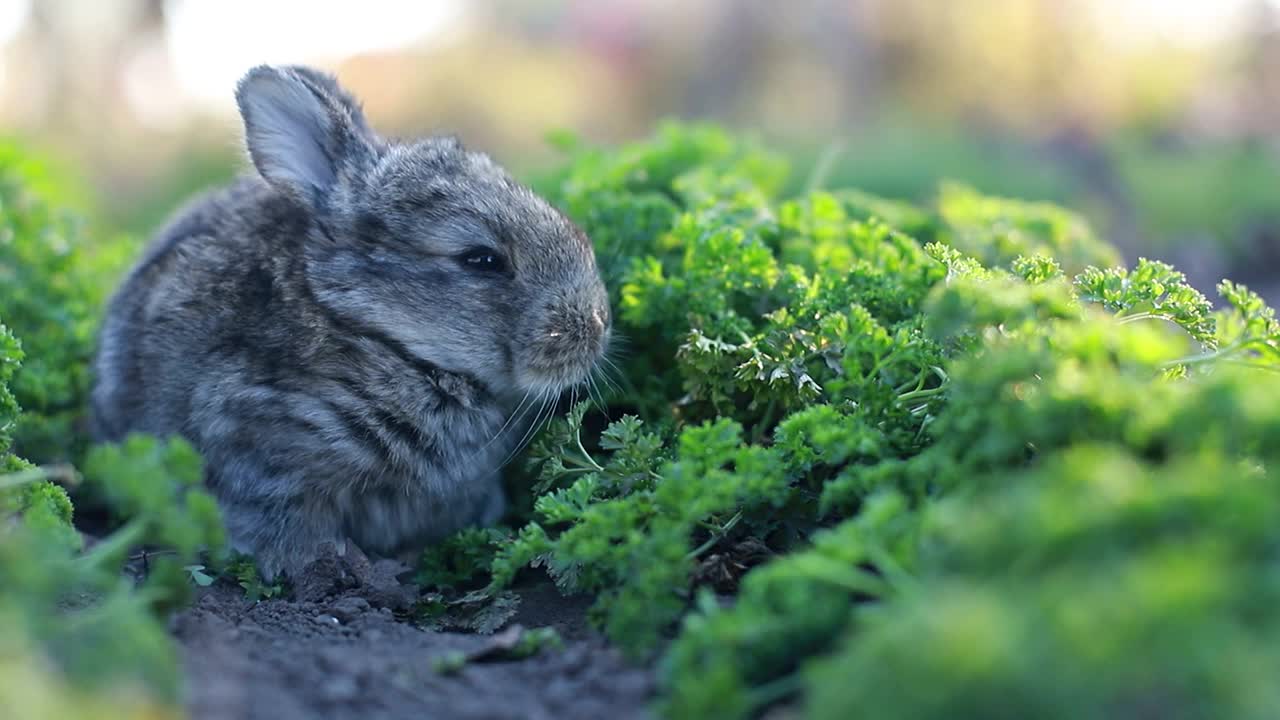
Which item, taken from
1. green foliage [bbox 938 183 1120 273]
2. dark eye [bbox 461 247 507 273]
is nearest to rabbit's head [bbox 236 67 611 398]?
dark eye [bbox 461 247 507 273]

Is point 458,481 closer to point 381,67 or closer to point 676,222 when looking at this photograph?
Result: point 676,222

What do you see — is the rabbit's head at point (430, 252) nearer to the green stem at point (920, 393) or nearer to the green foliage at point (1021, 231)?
the green stem at point (920, 393)

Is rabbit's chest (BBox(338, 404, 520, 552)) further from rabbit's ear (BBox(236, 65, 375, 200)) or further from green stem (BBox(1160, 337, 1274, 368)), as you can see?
green stem (BBox(1160, 337, 1274, 368))

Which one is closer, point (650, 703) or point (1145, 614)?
point (1145, 614)

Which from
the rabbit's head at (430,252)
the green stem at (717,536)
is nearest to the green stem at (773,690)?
the green stem at (717,536)

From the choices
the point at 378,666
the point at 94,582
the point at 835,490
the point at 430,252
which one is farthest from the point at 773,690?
the point at 430,252

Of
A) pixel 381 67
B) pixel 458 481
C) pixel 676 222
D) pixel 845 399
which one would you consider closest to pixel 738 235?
pixel 676 222
